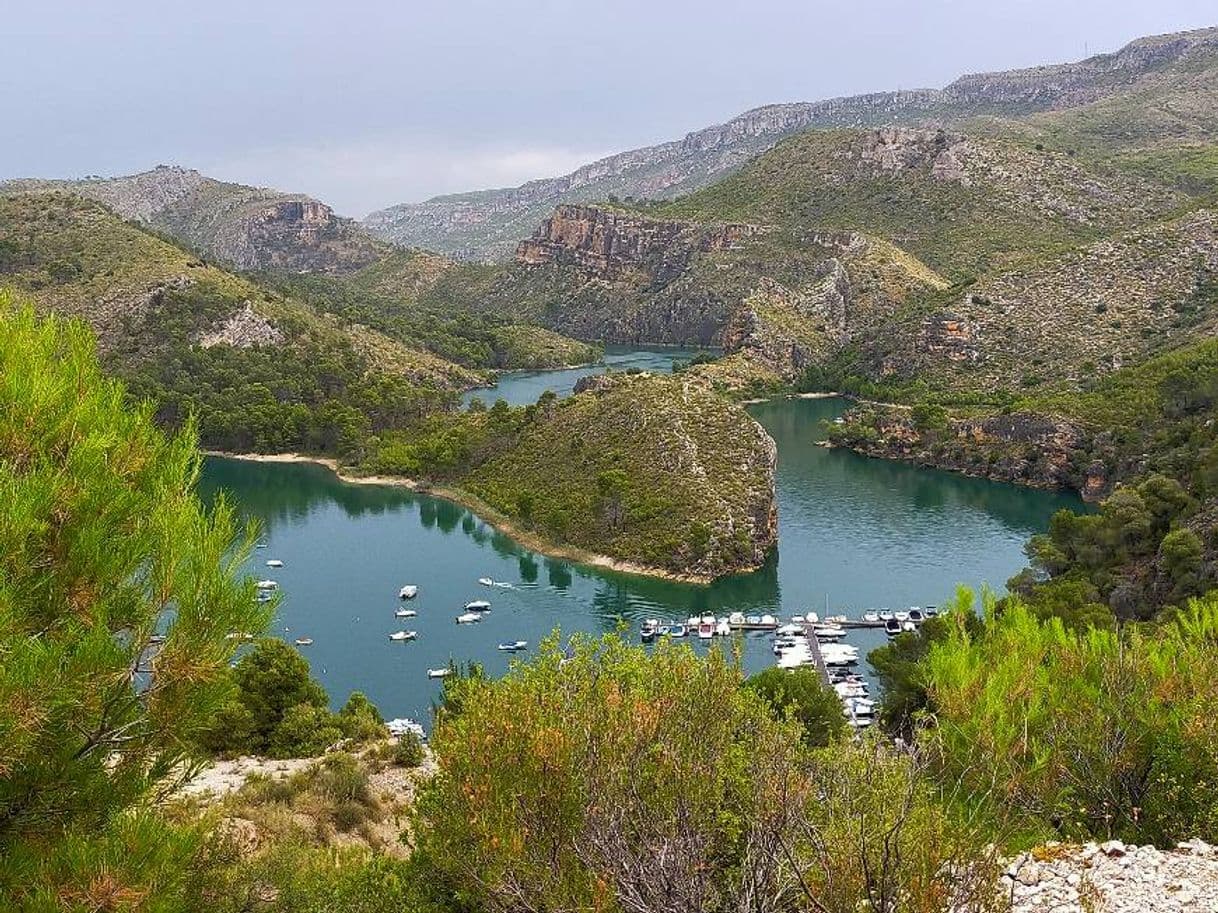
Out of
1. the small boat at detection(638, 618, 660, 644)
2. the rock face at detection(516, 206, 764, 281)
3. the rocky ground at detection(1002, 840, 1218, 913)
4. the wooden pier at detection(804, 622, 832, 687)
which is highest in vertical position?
the rock face at detection(516, 206, 764, 281)

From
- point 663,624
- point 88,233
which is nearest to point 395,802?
point 663,624

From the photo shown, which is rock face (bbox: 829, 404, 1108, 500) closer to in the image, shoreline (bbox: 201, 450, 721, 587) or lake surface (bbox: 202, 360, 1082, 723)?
lake surface (bbox: 202, 360, 1082, 723)

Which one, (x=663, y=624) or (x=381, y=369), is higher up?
(x=381, y=369)

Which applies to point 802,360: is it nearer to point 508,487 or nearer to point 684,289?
point 684,289

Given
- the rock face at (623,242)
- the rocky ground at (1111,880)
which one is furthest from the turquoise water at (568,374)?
the rocky ground at (1111,880)

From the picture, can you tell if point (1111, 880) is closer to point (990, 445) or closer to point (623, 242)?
point (990, 445)

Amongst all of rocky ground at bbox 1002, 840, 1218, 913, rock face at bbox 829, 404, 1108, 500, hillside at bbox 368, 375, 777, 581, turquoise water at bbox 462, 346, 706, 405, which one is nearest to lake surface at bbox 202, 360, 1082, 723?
rock face at bbox 829, 404, 1108, 500
